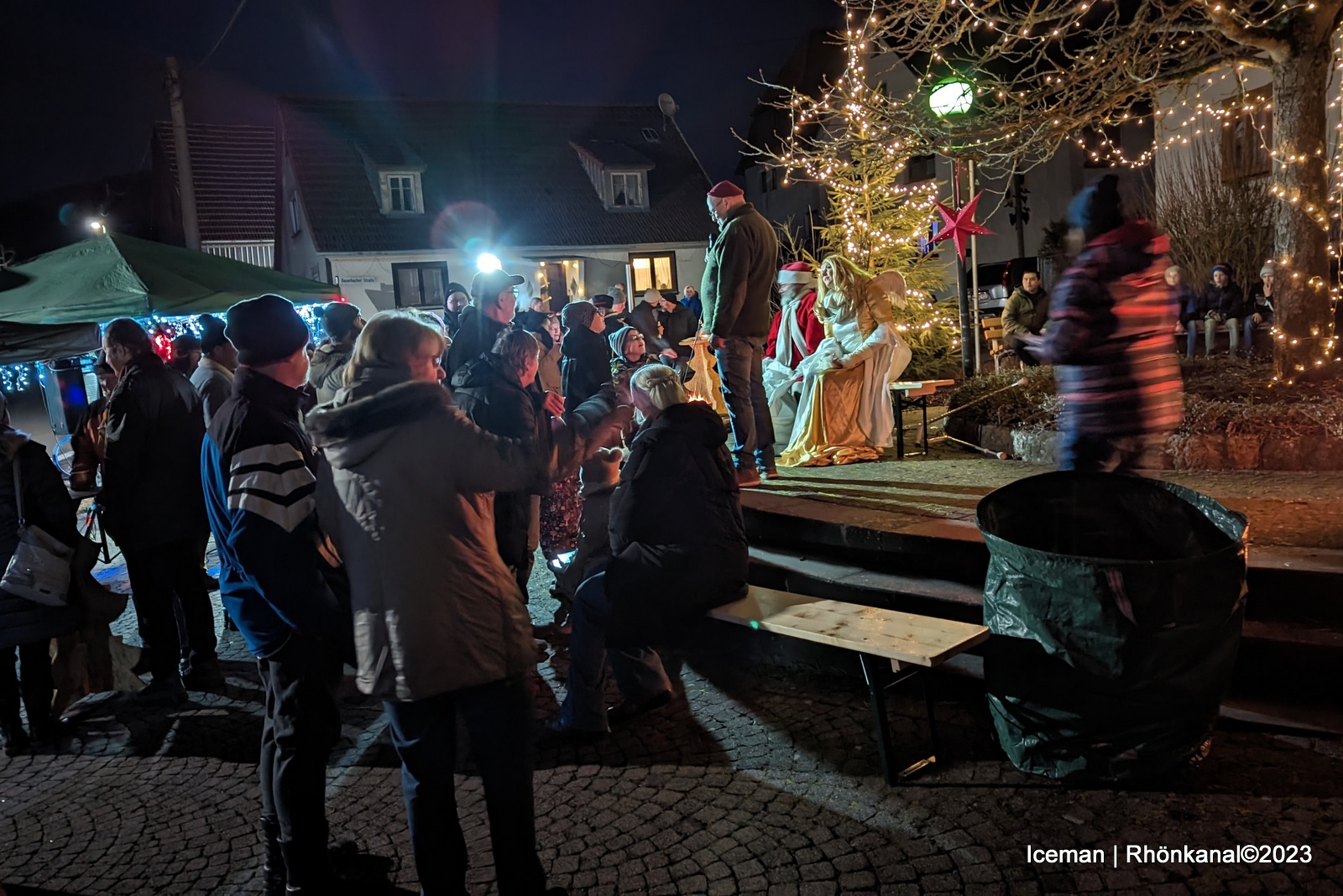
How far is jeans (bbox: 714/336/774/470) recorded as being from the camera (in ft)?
20.9

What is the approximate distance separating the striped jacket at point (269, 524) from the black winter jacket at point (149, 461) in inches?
92.4

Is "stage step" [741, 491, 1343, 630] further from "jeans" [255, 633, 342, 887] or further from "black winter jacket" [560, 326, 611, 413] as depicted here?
"jeans" [255, 633, 342, 887]

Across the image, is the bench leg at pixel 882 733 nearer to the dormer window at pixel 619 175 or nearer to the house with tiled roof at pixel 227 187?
the dormer window at pixel 619 175

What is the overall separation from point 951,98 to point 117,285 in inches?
327

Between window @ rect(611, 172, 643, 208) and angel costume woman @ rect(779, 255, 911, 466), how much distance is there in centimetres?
2303

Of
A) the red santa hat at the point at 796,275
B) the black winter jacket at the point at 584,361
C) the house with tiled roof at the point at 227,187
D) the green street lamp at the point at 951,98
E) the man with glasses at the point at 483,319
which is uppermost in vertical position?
the house with tiled roof at the point at 227,187

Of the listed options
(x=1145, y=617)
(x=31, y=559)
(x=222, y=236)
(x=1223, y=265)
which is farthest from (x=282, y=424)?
(x=222, y=236)

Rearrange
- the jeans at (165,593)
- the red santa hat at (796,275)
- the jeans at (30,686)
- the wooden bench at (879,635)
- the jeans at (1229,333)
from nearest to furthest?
the wooden bench at (879,635), the jeans at (30,686), the jeans at (165,593), the red santa hat at (796,275), the jeans at (1229,333)

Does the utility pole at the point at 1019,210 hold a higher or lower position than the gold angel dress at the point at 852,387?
higher

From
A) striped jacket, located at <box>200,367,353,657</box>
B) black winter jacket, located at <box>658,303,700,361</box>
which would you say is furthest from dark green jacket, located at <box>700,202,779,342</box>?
black winter jacket, located at <box>658,303,700,361</box>

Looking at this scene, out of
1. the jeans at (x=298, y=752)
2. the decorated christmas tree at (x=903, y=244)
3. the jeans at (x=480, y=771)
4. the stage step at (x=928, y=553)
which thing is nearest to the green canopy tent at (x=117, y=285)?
the stage step at (x=928, y=553)

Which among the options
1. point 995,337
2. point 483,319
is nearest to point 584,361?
point 483,319

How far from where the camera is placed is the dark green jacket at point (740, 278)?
6.29 m

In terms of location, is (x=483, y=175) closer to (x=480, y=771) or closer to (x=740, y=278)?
(x=740, y=278)
